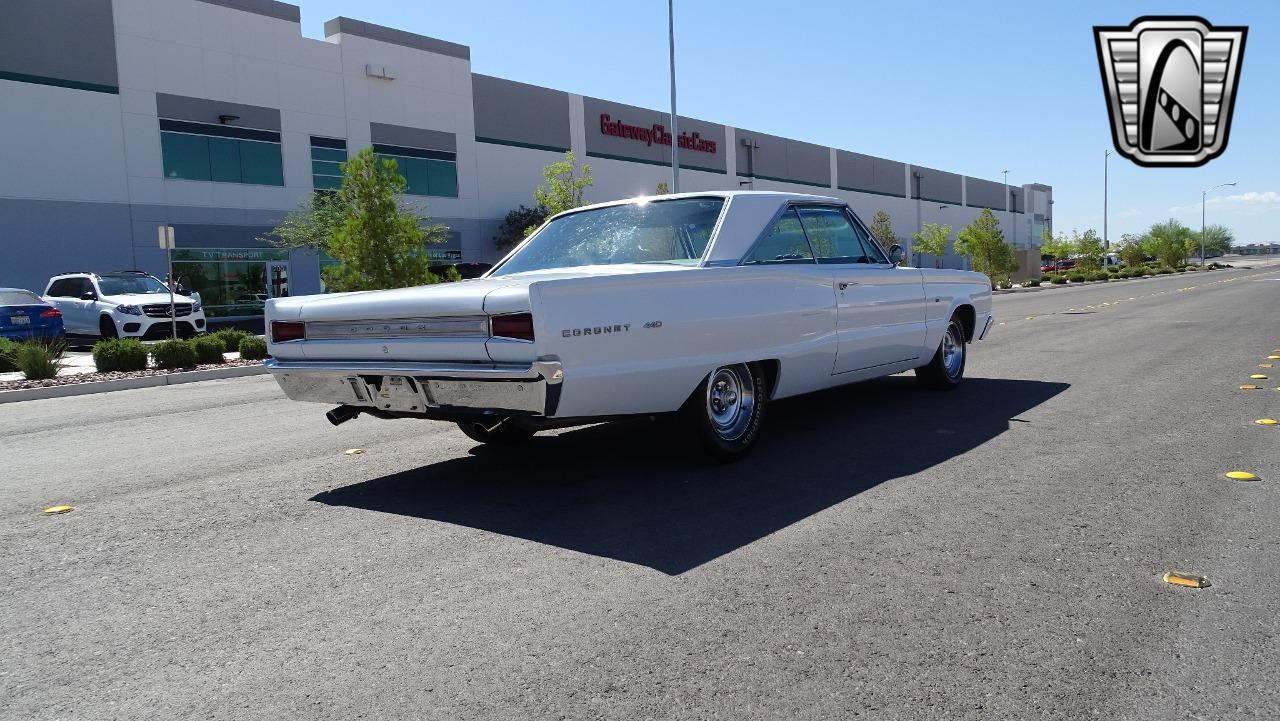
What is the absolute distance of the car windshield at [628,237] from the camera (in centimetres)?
555

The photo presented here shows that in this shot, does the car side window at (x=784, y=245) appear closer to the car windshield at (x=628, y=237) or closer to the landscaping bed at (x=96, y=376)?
the car windshield at (x=628, y=237)

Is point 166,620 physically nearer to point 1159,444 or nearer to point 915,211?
point 1159,444

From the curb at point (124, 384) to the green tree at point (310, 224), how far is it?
1573 centimetres

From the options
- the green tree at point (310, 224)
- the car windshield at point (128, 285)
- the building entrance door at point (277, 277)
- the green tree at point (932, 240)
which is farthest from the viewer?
the green tree at point (932, 240)

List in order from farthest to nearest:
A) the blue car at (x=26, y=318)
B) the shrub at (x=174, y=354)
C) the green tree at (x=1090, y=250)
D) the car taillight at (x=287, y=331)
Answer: the green tree at (x=1090, y=250)
the blue car at (x=26, y=318)
the shrub at (x=174, y=354)
the car taillight at (x=287, y=331)

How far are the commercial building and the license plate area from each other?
86.5ft

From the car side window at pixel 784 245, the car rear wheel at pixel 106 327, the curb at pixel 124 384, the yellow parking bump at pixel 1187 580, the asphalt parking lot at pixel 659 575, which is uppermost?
the car side window at pixel 784 245

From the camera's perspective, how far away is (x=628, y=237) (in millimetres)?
5754

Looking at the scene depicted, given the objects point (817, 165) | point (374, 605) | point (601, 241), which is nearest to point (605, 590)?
point (374, 605)

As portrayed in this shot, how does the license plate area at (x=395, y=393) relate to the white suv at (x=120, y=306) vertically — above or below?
below

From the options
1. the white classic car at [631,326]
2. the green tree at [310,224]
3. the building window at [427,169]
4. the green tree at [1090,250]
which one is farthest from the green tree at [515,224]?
the green tree at [1090,250]

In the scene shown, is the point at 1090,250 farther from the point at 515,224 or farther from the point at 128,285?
the point at 128,285

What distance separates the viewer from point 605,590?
10.9ft

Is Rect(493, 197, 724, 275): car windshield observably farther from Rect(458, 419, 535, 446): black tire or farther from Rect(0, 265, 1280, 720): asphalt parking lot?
Rect(0, 265, 1280, 720): asphalt parking lot
